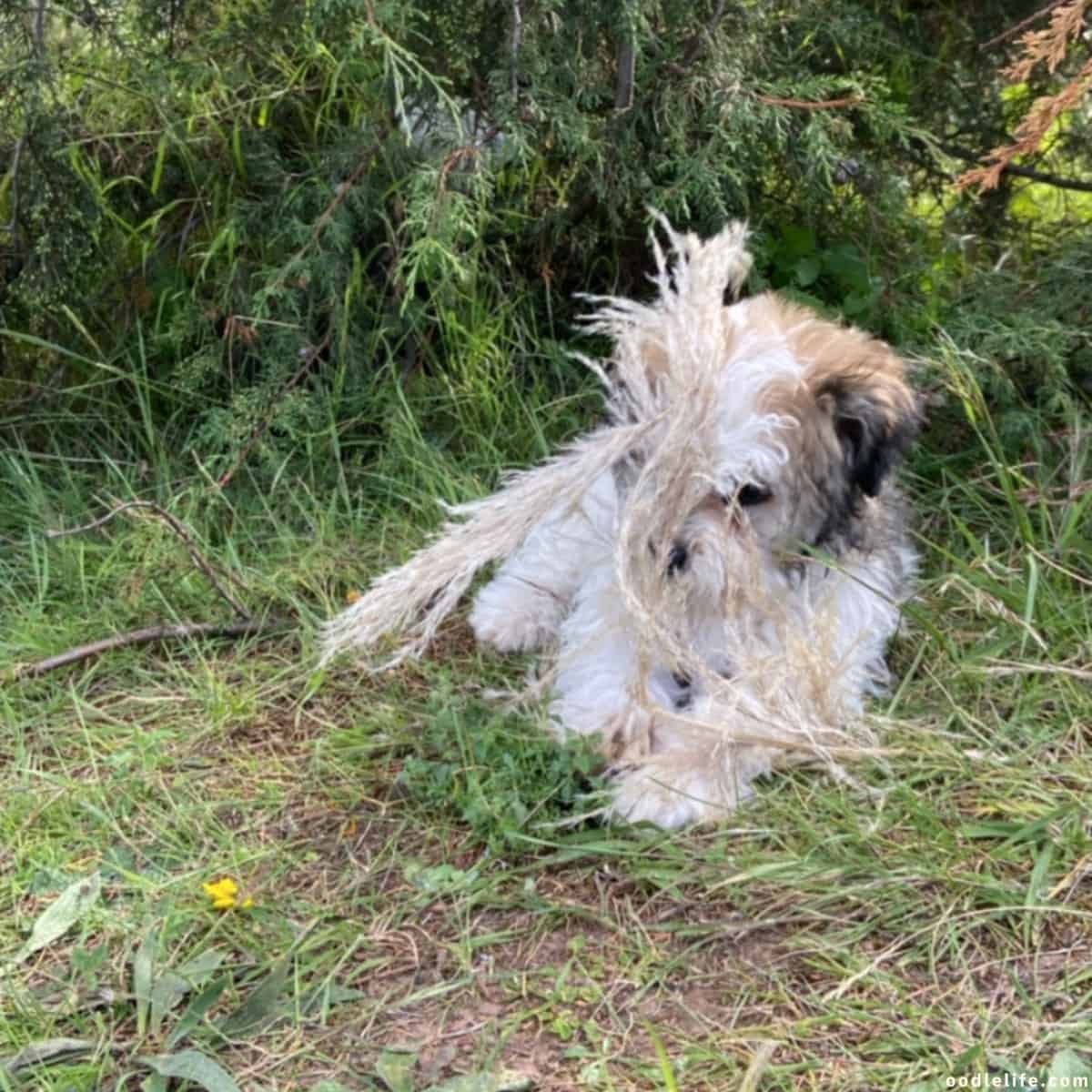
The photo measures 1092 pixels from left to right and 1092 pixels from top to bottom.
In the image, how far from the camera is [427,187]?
3.34 m

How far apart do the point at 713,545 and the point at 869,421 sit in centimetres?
48

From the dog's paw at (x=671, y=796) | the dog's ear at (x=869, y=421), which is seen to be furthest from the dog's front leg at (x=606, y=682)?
the dog's ear at (x=869, y=421)

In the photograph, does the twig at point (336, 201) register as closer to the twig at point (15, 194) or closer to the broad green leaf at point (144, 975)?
the twig at point (15, 194)

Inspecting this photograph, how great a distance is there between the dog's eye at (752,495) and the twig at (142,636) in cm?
135

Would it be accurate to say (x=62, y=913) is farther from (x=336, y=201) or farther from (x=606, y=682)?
(x=336, y=201)

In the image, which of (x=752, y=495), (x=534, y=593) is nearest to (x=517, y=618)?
(x=534, y=593)

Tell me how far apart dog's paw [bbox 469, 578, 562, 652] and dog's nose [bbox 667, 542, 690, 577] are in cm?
70

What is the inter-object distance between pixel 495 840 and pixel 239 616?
121 centimetres

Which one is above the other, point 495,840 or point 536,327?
point 536,327

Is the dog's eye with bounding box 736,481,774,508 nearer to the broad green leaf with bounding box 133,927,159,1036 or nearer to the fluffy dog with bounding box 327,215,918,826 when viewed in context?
the fluffy dog with bounding box 327,215,918,826

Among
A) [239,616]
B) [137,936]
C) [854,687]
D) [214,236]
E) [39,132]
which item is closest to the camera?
[137,936]

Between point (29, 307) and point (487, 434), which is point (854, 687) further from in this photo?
point (29, 307)

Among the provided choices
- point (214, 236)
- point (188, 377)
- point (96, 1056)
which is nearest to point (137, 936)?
point (96, 1056)

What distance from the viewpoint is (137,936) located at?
2.29m
